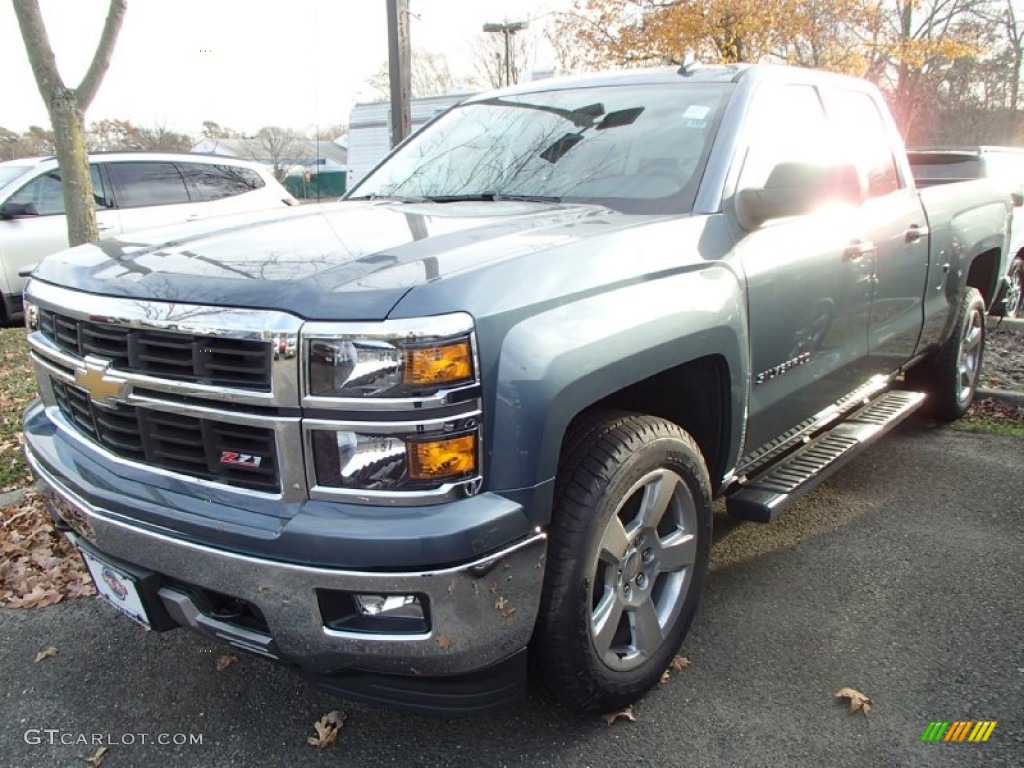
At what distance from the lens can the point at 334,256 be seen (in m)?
2.16

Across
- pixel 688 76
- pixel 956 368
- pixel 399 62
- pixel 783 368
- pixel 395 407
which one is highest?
pixel 399 62

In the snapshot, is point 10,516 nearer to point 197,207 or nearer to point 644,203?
point 644,203

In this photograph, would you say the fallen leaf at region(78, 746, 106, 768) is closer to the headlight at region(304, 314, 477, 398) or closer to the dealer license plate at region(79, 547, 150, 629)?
the dealer license plate at region(79, 547, 150, 629)

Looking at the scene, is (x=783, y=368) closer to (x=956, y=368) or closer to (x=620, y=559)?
(x=620, y=559)

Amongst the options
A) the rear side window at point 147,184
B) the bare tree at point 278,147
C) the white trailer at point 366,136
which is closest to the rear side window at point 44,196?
the rear side window at point 147,184

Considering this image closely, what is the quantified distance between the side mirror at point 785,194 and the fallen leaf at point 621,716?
1.63 metres

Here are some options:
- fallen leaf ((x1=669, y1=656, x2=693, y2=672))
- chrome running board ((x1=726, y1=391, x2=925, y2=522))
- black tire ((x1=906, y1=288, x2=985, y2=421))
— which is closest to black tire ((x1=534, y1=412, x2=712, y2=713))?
fallen leaf ((x1=669, y1=656, x2=693, y2=672))

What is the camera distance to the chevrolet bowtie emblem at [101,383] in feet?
6.91

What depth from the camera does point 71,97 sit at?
21.1 feet

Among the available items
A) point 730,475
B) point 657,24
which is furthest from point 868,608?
point 657,24

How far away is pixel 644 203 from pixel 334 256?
3.86 feet

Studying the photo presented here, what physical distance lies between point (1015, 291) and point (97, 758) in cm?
866

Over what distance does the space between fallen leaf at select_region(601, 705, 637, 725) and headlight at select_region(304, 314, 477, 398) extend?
1.25m

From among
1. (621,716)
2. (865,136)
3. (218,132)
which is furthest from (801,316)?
(218,132)
